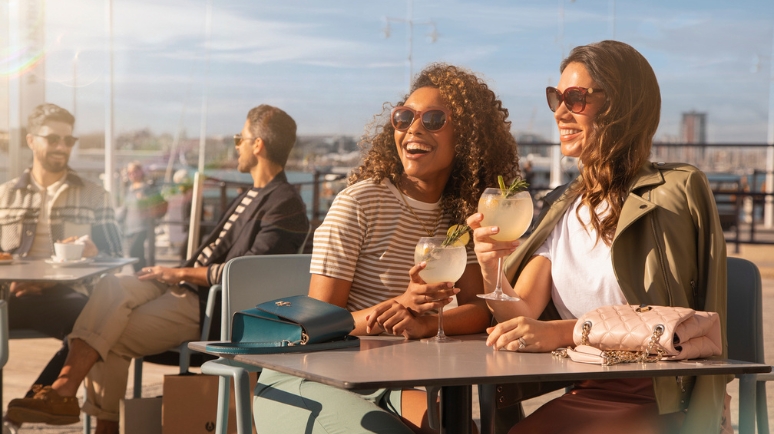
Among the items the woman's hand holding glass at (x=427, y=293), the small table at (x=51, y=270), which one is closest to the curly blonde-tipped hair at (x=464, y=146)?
the woman's hand holding glass at (x=427, y=293)

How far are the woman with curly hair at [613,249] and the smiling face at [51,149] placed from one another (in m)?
2.77

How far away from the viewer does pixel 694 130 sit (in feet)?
42.2

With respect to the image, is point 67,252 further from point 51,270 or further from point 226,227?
point 226,227

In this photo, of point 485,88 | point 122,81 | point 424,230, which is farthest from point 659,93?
point 122,81

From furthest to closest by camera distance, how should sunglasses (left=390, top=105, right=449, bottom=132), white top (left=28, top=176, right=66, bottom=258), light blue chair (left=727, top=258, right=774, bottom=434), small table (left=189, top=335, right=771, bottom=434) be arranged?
white top (left=28, top=176, right=66, bottom=258)
sunglasses (left=390, top=105, right=449, bottom=132)
light blue chair (left=727, top=258, right=774, bottom=434)
small table (left=189, top=335, right=771, bottom=434)

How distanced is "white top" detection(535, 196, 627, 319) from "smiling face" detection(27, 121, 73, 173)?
2830 millimetres

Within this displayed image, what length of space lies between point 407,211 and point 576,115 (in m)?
0.47

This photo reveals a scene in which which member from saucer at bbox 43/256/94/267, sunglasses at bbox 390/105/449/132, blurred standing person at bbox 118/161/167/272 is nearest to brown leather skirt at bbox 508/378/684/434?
sunglasses at bbox 390/105/449/132

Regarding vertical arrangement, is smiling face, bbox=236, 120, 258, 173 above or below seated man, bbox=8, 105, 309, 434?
above

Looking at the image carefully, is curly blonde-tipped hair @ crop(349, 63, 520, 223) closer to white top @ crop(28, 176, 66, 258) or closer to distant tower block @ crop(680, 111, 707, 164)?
white top @ crop(28, 176, 66, 258)

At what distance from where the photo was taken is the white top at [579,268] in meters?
1.83

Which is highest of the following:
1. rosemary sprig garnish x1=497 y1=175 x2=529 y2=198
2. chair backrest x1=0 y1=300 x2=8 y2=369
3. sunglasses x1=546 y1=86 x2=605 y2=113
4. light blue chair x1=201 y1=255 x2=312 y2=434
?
sunglasses x1=546 y1=86 x2=605 y2=113

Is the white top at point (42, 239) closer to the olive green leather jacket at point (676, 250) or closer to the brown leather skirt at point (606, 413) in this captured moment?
the brown leather skirt at point (606, 413)

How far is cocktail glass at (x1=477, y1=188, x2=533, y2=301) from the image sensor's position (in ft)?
5.56
